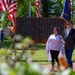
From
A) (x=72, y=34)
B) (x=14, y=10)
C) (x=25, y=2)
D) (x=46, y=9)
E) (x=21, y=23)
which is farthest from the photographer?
(x=46, y=9)

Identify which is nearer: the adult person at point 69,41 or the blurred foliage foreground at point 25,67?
the blurred foliage foreground at point 25,67

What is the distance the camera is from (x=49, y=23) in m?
22.4

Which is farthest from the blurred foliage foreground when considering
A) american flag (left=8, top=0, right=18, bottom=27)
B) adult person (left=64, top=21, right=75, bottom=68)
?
american flag (left=8, top=0, right=18, bottom=27)

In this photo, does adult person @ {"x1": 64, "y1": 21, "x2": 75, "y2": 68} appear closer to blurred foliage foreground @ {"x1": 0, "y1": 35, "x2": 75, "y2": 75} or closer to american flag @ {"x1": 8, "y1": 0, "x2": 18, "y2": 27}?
american flag @ {"x1": 8, "y1": 0, "x2": 18, "y2": 27}

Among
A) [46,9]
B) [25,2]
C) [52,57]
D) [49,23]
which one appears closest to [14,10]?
[52,57]

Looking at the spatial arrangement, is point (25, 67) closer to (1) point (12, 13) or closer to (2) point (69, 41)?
(2) point (69, 41)

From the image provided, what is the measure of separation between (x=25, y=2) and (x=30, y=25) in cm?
1394

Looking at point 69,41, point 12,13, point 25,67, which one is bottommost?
point 69,41

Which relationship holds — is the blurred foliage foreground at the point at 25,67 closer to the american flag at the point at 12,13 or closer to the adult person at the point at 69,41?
the adult person at the point at 69,41

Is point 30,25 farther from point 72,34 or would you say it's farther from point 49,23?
point 72,34

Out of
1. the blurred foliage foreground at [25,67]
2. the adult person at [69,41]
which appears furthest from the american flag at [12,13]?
the blurred foliage foreground at [25,67]

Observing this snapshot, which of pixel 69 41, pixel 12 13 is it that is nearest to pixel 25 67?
pixel 69 41

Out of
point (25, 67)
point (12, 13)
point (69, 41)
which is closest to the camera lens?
point (25, 67)

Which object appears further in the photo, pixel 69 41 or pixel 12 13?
pixel 12 13
